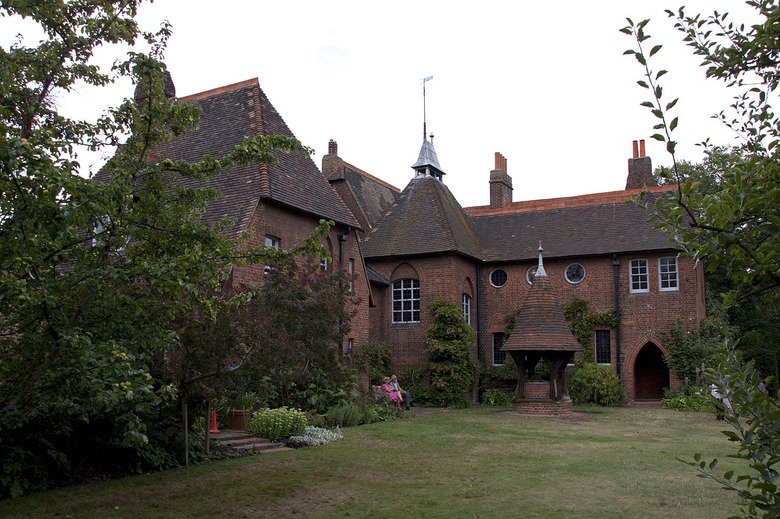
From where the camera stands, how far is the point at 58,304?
6156 millimetres

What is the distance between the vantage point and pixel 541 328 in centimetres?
2212

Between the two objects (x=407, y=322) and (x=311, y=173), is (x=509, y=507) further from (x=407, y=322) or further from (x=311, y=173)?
(x=407, y=322)

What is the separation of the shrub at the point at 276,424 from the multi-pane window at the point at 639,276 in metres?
17.2

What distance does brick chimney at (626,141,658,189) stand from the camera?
32312mm

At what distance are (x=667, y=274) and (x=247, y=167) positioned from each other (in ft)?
56.7

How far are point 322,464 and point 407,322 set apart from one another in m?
16.2

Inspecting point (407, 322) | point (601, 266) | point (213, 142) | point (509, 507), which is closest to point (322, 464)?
point (509, 507)

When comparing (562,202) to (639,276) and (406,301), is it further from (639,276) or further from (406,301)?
(406,301)

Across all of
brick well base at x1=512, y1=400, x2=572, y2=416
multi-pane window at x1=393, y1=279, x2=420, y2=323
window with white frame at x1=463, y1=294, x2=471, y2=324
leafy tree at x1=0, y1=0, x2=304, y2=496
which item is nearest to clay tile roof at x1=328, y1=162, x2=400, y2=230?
multi-pane window at x1=393, y1=279, x2=420, y2=323

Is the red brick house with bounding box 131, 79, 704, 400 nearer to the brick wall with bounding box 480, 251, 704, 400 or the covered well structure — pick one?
the brick wall with bounding box 480, 251, 704, 400

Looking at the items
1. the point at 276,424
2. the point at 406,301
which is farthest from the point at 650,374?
the point at 276,424

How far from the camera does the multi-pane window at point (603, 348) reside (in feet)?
88.6

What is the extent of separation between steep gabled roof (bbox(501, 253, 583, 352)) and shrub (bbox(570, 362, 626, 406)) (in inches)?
144

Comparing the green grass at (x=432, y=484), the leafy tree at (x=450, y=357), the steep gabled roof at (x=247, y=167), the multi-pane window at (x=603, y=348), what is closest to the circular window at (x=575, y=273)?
the multi-pane window at (x=603, y=348)
